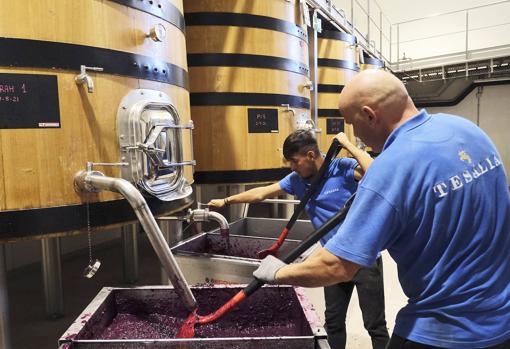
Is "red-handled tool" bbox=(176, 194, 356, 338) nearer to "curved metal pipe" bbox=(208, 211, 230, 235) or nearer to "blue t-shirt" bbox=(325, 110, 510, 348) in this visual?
"blue t-shirt" bbox=(325, 110, 510, 348)

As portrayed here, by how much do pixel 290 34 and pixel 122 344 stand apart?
10.2ft

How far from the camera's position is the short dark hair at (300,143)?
221 centimetres

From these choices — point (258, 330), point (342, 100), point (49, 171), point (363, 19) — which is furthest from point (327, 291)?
point (363, 19)

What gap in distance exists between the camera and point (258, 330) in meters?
1.76

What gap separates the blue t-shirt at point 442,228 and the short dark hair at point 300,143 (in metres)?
0.99

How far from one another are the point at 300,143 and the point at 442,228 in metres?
1.16

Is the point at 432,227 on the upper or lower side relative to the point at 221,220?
upper

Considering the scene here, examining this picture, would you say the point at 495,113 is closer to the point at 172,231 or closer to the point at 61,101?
the point at 172,231

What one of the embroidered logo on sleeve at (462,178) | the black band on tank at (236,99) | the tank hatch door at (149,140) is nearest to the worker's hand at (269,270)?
the embroidered logo on sleeve at (462,178)

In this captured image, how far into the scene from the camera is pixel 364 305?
7.16ft

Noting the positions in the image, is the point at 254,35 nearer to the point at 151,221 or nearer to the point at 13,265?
the point at 151,221

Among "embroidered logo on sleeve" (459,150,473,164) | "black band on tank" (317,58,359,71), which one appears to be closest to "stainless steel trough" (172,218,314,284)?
"embroidered logo on sleeve" (459,150,473,164)

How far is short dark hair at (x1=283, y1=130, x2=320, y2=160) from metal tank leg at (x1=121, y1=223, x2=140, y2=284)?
2.12 meters

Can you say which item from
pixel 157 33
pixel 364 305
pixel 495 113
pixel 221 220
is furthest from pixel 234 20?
pixel 495 113
